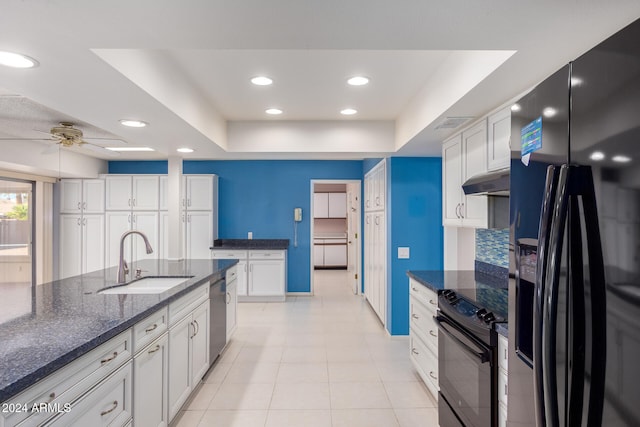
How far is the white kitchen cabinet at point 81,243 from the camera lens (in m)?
5.82

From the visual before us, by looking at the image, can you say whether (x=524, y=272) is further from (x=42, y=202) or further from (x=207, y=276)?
(x=42, y=202)

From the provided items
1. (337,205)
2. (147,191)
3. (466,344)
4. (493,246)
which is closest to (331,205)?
(337,205)

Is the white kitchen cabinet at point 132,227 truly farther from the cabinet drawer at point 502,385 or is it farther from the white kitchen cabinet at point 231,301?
the cabinet drawer at point 502,385

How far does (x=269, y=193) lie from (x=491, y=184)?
4.64 meters

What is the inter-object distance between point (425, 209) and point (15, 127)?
437 centimetres

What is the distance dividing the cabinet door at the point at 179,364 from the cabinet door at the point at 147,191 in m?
3.76

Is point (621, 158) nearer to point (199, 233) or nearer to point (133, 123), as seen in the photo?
point (133, 123)

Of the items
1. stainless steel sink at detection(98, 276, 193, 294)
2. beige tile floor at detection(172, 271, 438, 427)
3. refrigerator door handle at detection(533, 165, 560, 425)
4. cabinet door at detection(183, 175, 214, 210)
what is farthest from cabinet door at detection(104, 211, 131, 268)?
refrigerator door handle at detection(533, 165, 560, 425)

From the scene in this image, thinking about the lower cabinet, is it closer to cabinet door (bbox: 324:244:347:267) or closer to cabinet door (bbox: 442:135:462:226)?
cabinet door (bbox: 442:135:462:226)

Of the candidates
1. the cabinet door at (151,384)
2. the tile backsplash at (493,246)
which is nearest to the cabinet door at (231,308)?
the cabinet door at (151,384)

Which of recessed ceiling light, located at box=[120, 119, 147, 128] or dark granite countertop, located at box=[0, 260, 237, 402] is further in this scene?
recessed ceiling light, located at box=[120, 119, 147, 128]

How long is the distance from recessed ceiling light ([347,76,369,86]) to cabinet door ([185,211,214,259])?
379 centimetres

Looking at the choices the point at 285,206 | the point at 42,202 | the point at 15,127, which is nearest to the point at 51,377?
the point at 15,127

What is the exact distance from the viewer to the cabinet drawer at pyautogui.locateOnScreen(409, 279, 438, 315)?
257 cm
